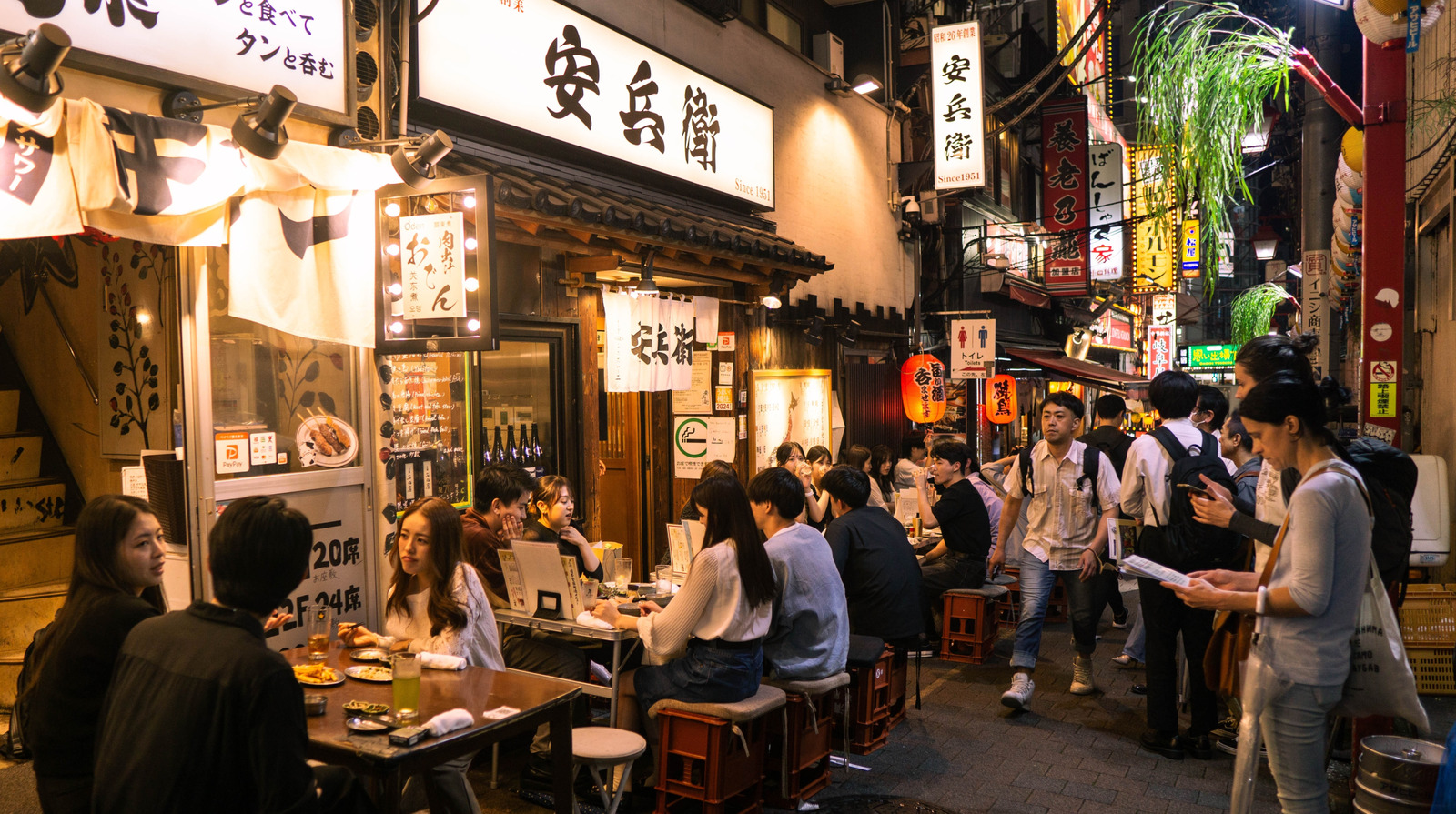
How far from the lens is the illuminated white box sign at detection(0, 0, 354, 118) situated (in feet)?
15.5

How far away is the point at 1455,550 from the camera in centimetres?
867

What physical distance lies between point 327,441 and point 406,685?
114 inches

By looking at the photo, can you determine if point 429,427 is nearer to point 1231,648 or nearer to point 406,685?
point 406,685

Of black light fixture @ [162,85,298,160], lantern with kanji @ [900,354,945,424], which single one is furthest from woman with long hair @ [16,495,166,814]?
lantern with kanji @ [900,354,945,424]

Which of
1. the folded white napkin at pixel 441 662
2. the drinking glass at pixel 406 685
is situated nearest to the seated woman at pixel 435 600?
the folded white napkin at pixel 441 662

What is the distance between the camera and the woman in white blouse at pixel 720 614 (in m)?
5.30

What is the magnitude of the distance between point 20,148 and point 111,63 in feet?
2.84

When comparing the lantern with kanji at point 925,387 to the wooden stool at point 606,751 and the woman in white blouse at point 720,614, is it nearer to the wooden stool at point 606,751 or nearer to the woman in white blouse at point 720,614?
the woman in white blouse at point 720,614

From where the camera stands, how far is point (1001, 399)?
53.8 feet

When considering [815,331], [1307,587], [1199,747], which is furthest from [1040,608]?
[815,331]

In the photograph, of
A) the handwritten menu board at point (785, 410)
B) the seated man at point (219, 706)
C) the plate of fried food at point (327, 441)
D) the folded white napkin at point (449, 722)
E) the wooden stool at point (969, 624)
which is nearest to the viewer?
the seated man at point (219, 706)

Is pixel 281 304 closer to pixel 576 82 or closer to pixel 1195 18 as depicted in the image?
pixel 576 82

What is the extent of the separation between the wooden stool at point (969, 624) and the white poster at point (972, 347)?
6.66 metres

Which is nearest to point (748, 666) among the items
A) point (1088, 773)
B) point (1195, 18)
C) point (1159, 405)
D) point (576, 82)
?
point (1088, 773)
